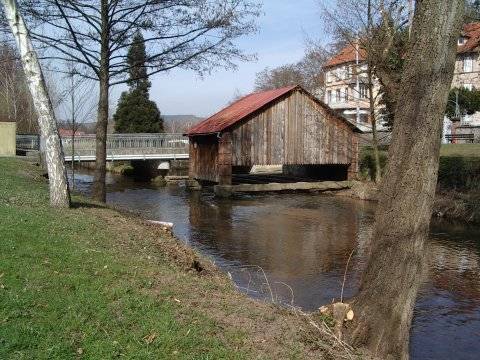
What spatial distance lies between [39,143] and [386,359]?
33.3 metres

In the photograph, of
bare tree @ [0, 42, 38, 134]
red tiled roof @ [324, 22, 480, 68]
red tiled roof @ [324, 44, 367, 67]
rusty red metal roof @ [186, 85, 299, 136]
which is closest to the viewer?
red tiled roof @ [324, 22, 480, 68]

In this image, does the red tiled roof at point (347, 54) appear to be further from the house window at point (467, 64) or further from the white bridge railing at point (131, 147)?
the white bridge railing at point (131, 147)

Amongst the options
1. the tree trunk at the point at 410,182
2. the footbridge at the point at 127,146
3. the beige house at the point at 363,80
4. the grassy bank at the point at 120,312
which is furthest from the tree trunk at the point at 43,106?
the footbridge at the point at 127,146

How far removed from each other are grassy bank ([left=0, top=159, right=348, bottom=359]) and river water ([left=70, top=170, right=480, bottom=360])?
252cm

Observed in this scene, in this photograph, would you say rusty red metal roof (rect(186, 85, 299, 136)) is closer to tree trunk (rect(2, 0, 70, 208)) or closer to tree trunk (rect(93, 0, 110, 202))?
tree trunk (rect(93, 0, 110, 202))

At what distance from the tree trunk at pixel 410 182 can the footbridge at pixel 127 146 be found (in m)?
31.5

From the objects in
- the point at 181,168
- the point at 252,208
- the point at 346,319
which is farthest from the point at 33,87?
the point at 181,168

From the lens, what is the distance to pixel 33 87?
10094mm

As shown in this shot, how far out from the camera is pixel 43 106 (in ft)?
33.4

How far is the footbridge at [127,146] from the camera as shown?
36.1 meters

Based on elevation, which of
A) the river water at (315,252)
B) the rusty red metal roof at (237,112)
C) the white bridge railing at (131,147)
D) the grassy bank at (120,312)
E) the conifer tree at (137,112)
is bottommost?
the river water at (315,252)

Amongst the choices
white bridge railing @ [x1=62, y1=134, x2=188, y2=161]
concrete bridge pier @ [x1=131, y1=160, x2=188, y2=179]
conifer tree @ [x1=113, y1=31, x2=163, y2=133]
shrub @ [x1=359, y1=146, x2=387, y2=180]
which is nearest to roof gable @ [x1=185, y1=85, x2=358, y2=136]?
shrub @ [x1=359, y1=146, x2=387, y2=180]

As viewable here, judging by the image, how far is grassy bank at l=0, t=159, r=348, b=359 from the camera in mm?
4723

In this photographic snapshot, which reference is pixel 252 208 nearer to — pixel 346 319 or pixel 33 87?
pixel 33 87
